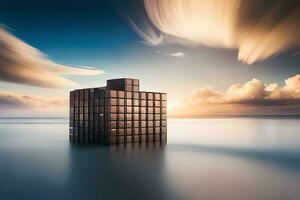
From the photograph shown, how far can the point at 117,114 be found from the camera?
3753 cm

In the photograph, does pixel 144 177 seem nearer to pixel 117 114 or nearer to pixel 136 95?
pixel 117 114

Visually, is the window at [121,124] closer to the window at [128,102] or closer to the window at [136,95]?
the window at [128,102]

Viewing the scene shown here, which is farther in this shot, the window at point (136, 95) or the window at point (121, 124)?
the window at point (136, 95)

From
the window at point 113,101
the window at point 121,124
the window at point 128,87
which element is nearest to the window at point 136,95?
the window at point 128,87

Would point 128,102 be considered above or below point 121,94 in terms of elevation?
below

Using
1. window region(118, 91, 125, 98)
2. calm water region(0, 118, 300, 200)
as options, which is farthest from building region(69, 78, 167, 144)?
calm water region(0, 118, 300, 200)

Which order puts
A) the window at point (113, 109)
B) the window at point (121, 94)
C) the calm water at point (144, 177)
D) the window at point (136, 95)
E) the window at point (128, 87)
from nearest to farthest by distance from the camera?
the calm water at point (144, 177)
the window at point (113, 109)
the window at point (121, 94)
the window at point (128, 87)
the window at point (136, 95)

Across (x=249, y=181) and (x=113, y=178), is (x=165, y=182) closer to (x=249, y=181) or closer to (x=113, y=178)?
(x=113, y=178)

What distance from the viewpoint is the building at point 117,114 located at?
123 feet

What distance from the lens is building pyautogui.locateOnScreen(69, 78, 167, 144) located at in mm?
37406

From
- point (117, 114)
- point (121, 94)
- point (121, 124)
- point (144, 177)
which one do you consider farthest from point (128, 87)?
point (144, 177)

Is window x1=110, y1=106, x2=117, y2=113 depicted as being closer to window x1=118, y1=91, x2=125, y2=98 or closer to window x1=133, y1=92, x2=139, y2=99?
window x1=118, y1=91, x2=125, y2=98

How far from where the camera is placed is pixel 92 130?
39.4 meters

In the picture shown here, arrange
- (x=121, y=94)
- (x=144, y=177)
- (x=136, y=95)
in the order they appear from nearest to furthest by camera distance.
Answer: (x=144, y=177) < (x=121, y=94) < (x=136, y=95)
